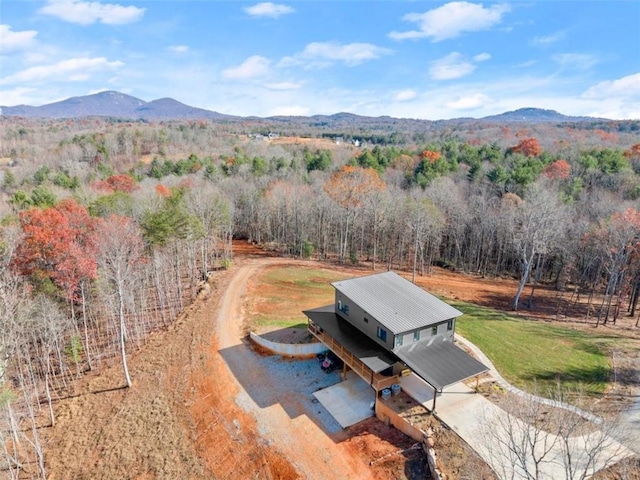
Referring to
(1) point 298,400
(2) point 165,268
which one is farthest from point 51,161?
(1) point 298,400

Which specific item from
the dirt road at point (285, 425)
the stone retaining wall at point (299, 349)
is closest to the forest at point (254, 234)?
the dirt road at point (285, 425)

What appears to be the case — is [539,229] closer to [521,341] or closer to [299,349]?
[521,341]

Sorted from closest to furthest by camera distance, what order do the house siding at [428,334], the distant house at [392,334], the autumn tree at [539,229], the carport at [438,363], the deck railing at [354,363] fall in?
the carport at [438,363]
the distant house at [392,334]
the deck railing at [354,363]
the house siding at [428,334]
the autumn tree at [539,229]

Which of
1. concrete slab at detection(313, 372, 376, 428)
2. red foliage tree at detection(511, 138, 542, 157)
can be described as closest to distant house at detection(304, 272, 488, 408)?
concrete slab at detection(313, 372, 376, 428)

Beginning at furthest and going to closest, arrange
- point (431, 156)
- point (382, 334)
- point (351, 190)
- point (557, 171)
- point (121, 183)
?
point (431, 156) → point (557, 171) → point (121, 183) → point (351, 190) → point (382, 334)

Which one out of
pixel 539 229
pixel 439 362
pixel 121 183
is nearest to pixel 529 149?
pixel 539 229

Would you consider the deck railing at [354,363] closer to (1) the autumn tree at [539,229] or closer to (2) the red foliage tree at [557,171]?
(1) the autumn tree at [539,229]

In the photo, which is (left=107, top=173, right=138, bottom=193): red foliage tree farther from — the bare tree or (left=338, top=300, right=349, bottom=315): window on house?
the bare tree

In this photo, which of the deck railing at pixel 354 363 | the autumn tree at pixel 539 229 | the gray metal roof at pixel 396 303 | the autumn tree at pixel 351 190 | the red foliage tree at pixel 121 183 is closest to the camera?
the deck railing at pixel 354 363
